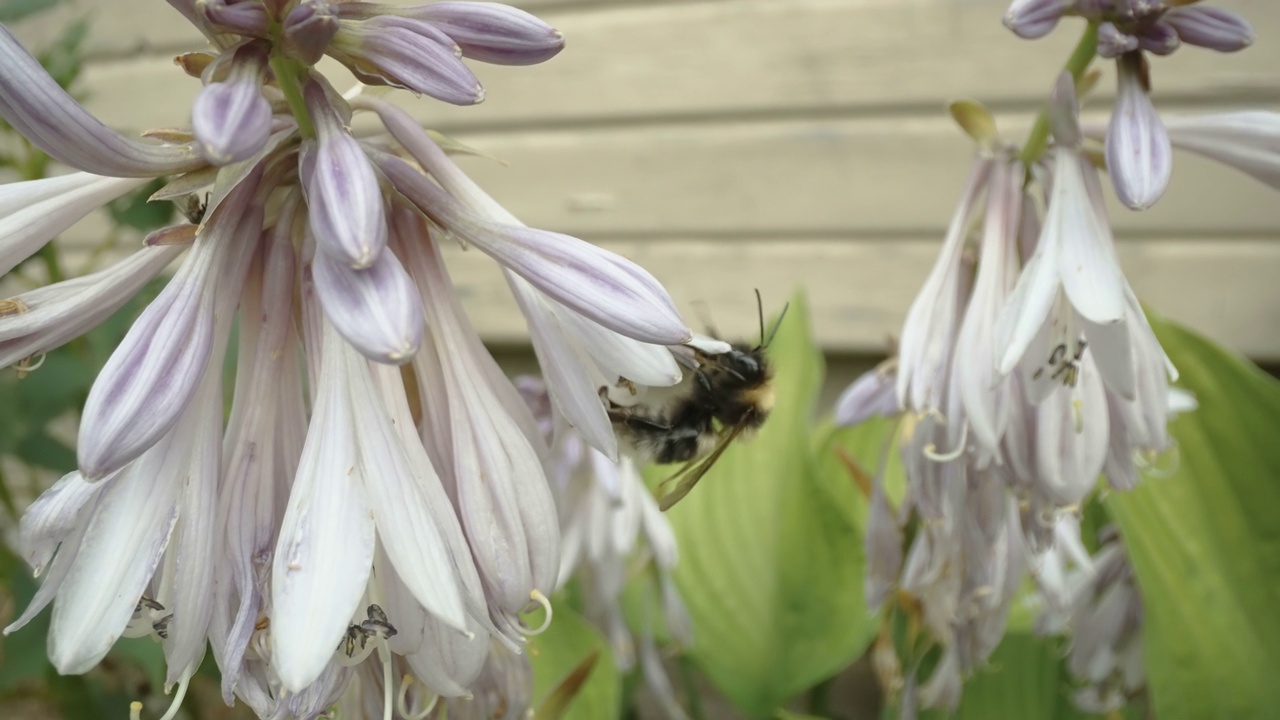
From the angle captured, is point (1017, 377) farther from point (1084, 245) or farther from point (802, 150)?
point (802, 150)

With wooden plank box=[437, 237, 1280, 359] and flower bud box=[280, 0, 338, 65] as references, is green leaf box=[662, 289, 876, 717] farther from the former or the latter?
flower bud box=[280, 0, 338, 65]

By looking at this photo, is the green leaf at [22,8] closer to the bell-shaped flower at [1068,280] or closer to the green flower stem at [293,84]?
the green flower stem at [293,84]

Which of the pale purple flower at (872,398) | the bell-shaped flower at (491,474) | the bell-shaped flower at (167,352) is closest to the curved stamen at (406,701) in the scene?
the bell-shaped flower at (491,474)

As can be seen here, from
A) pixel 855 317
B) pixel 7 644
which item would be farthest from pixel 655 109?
pixel 7 644

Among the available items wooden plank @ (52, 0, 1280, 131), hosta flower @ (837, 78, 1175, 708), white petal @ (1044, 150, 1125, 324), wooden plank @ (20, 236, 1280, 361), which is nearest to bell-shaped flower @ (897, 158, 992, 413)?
hosta flower @ (837, 78, 1175, 708)

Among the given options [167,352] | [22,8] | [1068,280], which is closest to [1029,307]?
[1068,280]
